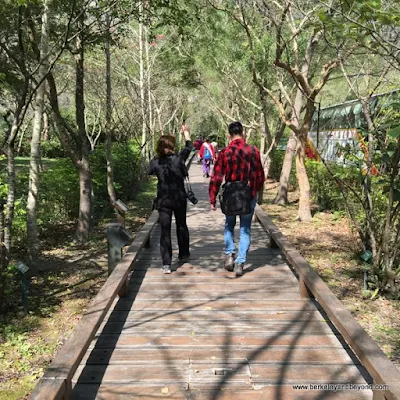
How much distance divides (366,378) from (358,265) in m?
3.87

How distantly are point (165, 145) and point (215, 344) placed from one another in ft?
8.41

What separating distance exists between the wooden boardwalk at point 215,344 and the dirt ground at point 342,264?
863 millimetres

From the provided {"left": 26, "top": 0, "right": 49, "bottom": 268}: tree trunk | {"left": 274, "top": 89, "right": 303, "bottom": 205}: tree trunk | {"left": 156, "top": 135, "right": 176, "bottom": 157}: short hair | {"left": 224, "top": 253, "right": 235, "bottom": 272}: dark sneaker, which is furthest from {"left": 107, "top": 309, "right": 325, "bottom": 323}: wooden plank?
{"left": 274, "top": 89, "right": 303, "bottom": 205}: tree trunk

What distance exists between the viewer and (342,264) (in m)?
6.95

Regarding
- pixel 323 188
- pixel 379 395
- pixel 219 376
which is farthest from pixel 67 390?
pixel 323 188

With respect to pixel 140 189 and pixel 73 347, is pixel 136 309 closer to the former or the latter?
pixel 73 347

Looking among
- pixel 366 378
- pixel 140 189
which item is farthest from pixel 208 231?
pixel 140 189

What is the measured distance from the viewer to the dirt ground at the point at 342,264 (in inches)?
188

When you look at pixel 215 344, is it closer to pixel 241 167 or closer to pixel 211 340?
pixel 211 340

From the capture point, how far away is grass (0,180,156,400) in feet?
13.1

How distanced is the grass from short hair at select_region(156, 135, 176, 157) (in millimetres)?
2220

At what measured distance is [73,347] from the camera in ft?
9.89

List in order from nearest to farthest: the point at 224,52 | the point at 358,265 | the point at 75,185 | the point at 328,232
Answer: the point at 358,265, the point at 328,232, the point at 75,185, the point at 224,52

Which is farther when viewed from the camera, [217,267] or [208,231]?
[208,231]
